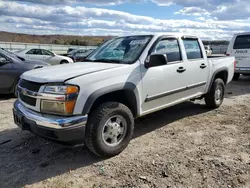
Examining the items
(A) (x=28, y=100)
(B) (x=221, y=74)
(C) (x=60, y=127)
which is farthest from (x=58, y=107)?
(B) (x=221, y=74)

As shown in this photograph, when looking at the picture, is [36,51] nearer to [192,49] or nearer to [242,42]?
[242,42]

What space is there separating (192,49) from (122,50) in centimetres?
164

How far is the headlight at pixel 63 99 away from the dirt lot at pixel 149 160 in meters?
0.84

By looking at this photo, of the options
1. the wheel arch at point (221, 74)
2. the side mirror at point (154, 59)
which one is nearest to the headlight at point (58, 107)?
the side mirror at point (154, 59)

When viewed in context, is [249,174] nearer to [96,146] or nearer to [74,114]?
[96,146]

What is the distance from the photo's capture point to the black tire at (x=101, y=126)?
11.1ft

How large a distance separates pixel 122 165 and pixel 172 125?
1.90m

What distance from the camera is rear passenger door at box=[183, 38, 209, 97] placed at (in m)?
5.04

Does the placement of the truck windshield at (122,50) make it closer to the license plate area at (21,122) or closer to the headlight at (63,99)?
the headlight at (63,99)

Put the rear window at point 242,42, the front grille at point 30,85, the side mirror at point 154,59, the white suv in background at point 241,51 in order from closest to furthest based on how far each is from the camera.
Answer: the front grille at point 30,85
the side mirror at point 154,59
the white suv in background at point 241,51
the rear window at point 242,42

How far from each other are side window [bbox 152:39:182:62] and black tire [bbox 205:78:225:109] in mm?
1583

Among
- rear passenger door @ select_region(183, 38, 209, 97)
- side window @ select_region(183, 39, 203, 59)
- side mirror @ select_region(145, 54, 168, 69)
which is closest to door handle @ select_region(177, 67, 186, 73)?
rear passenger door @ select_region(183, 38, 209, 97)

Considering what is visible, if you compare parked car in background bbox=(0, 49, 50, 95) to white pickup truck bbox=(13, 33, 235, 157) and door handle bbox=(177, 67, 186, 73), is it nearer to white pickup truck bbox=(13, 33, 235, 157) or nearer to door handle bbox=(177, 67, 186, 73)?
white pickup truck bbox=(13, 33, 235, 157)

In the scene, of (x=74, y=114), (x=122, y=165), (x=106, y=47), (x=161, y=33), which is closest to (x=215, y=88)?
(x=161, y=33)
